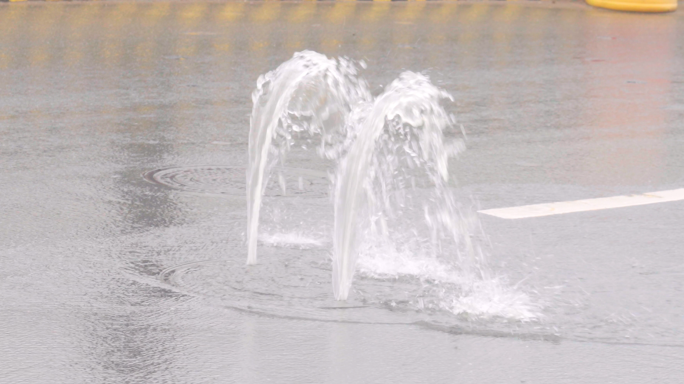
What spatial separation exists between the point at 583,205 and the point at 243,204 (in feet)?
6.28

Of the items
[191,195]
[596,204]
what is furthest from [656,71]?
[191,195]

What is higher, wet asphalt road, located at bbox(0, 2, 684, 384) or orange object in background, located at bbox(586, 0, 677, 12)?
orange object in background, located at bbox(586, 0, 677, 12)

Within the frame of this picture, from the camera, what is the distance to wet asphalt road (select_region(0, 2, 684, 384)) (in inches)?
171

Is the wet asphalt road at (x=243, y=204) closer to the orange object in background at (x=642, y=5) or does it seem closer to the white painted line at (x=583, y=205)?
the white painted line at (x=583, y=205)

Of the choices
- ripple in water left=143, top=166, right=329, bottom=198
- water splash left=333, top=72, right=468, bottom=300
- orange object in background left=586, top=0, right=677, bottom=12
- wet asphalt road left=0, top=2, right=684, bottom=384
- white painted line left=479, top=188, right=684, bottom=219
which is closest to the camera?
wet asphalt road left=0, top=2, right=684, bottom=384

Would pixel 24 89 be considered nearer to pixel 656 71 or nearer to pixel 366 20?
pixel 656 71

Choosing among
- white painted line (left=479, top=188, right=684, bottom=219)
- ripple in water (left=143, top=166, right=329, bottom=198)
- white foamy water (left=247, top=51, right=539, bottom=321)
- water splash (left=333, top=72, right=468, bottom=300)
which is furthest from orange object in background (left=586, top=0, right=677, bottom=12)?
ripple in water (left=143, top=166, right=329, bottom=198)

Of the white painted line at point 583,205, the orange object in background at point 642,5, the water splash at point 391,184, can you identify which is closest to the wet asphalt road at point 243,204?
the white painted line at point 583,205

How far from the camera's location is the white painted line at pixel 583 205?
684 centimetres

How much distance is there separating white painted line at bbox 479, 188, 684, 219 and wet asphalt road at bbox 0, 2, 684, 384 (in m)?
0.16

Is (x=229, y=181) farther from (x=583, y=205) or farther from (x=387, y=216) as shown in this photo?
(x=583, y=205)

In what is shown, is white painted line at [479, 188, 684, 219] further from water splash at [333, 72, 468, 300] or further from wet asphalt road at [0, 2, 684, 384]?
water splash at [333, 72, 468, 300]

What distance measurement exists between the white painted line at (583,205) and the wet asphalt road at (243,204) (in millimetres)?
163

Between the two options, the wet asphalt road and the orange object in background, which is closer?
the wet asphalt road
